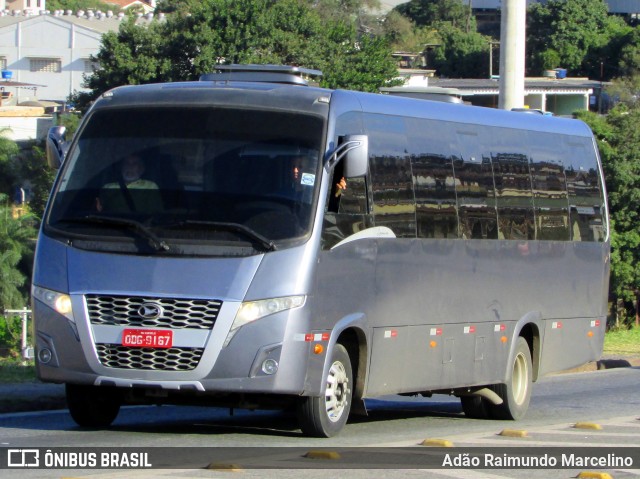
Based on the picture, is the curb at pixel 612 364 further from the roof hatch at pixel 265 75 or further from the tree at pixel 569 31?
the tree at pixel 569 31

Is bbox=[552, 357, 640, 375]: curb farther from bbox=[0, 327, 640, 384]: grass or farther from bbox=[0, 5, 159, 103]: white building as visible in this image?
bbox=[0, 5, 159, 103]: white building

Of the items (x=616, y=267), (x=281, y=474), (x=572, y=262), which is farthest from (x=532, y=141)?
(x=616, y=267)

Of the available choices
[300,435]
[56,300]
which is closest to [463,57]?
[300,435]

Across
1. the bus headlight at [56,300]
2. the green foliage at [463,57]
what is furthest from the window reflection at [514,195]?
the green foliage at [463,57]

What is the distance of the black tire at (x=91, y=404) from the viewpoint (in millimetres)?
10555

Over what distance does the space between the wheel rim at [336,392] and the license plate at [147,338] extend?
4.56 ft

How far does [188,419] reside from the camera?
12266 mm

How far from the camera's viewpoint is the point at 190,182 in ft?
33.1

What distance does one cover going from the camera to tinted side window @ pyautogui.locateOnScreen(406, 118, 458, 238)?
1188 centimetres

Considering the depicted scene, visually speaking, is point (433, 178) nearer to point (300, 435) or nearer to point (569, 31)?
point (300, 435)

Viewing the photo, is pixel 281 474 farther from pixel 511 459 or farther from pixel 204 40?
pixel 204 40

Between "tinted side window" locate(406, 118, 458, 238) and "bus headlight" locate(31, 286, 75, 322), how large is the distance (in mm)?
3448

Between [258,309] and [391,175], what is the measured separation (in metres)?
2.35

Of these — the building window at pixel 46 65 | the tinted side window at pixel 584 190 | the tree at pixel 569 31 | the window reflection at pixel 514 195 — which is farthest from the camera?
the building window at pixel 46 65
